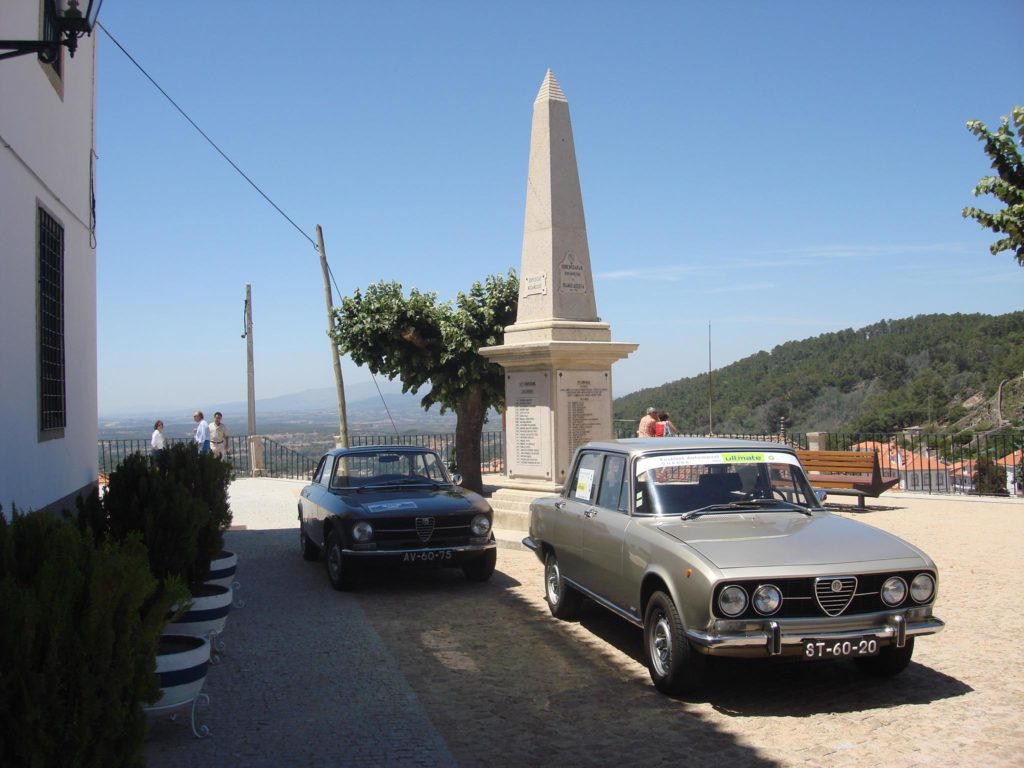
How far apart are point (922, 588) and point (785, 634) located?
3.24 ft

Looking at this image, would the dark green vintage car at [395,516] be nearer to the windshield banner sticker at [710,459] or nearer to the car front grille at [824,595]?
the windshield banner sticker at [710,459]

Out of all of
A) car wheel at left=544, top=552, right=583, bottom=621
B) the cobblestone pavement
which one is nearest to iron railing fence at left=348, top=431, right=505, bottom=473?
the cobblestone pavement

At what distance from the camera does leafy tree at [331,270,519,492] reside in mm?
17266

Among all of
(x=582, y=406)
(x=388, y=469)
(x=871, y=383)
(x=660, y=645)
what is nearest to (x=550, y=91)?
(x=582, y=406)

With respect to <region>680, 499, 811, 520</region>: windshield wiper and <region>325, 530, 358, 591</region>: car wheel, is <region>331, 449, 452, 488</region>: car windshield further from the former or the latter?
<region>680, 499, 811, 520</region>: windshield wiper

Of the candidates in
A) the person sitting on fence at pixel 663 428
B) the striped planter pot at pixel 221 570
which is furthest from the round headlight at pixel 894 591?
the person sitting on fence at pixel 663 428

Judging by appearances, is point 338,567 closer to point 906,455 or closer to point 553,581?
point 553,581

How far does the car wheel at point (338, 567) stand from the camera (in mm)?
9055

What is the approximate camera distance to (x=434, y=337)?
17.8 meters

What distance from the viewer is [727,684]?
599cm

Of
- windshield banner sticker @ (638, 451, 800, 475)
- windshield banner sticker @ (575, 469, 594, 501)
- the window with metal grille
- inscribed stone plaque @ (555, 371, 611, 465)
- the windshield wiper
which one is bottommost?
the windshield wiper

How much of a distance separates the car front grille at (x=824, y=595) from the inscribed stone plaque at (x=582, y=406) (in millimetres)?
6893

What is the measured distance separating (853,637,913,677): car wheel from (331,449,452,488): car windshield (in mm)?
5382

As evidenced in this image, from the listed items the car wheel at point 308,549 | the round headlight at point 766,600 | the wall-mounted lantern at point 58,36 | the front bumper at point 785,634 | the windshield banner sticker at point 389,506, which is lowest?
the car wheel at point 308,549
